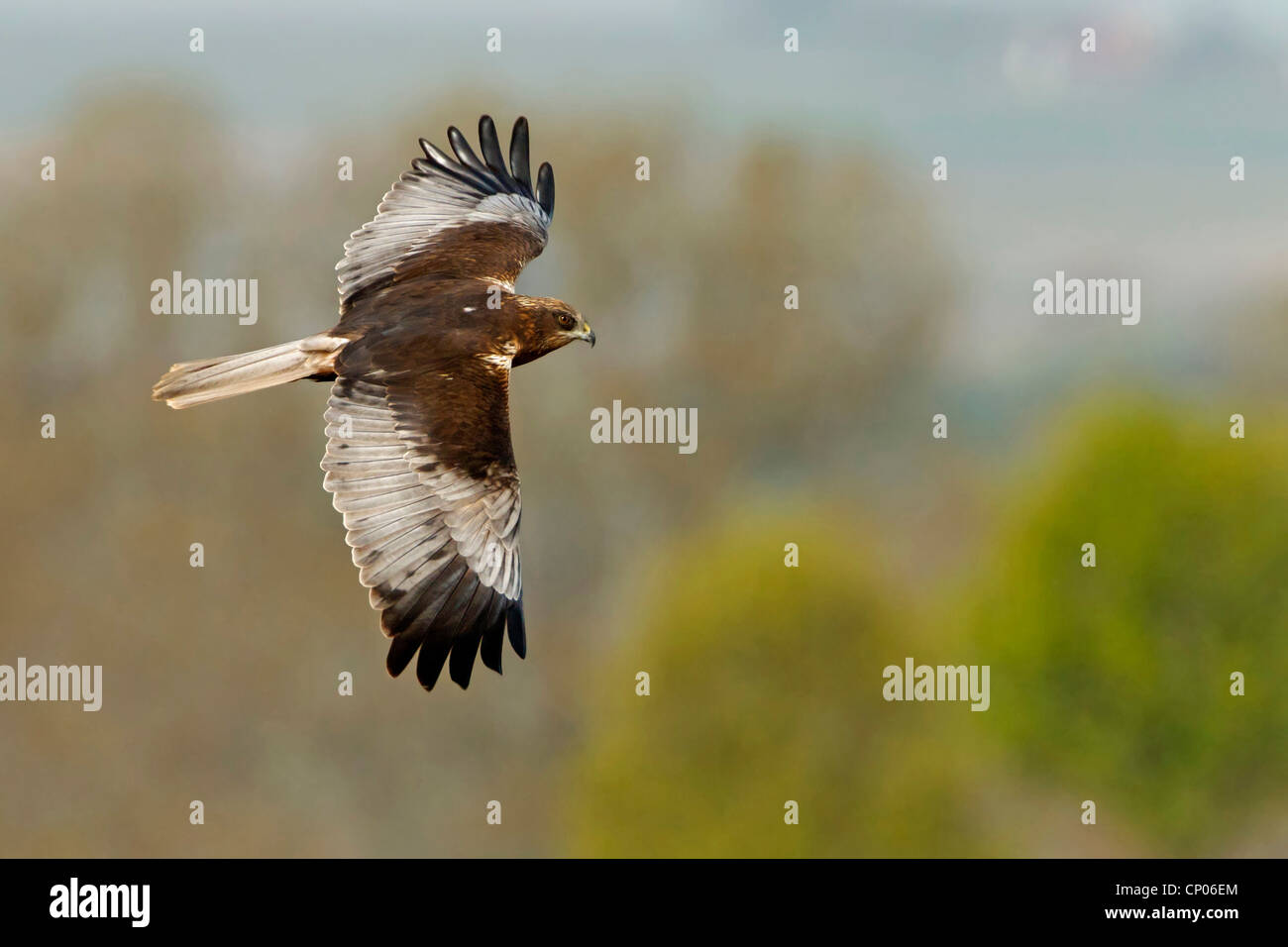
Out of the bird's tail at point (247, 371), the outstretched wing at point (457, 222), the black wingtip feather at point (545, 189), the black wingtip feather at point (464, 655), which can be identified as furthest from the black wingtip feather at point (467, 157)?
the black wingtip feather at point (464, 655)

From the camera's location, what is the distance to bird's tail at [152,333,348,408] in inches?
384

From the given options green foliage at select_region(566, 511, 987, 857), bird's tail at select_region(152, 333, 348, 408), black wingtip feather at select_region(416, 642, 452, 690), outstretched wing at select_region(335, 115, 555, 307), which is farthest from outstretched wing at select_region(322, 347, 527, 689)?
green foliage at select_region(566, 511, 987, 857)

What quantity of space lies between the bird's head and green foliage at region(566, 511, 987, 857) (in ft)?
78.9

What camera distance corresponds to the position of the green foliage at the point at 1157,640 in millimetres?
39500

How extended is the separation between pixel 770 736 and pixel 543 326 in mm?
24634

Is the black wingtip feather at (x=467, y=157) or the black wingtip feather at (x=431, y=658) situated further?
the black wingtip feather at (x=467, y=157)

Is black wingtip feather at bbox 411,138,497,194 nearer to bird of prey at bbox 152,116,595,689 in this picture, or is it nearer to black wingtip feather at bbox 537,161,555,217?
black wingtip feather at bbox 537,161,555,217

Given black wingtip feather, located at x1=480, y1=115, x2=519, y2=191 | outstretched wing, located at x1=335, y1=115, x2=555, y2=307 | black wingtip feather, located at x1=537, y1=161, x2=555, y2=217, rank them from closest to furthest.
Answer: outstretched wing, located at x1=335, y1=115, x2=555, y2=307 → black wingtip feather, located at x1=480, y1=115, x2=519, y2=191 → black wingtip feather, located at x1=537, y1=161, x2=555, y2=217

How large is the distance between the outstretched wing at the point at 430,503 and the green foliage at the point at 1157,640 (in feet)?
106

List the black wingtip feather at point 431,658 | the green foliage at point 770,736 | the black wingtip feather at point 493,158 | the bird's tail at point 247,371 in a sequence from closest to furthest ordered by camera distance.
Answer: the black wingtip feather at point 431,658 < the bird's tail at point 247,371 < the black wingtip feather at point 493,158 < the green foliage at point 770,736

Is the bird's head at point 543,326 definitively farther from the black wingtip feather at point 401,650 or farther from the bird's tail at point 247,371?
the black wingtip feather at point 401,650
